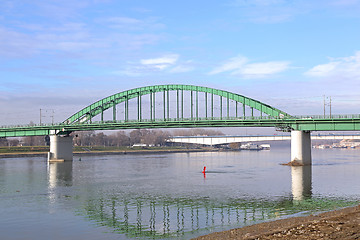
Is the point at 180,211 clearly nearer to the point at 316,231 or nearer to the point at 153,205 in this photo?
the point at 153,205

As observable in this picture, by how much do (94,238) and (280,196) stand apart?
22792mm

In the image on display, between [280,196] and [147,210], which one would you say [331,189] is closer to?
[280,196]

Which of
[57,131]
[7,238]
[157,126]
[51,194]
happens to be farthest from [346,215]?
[57,131]

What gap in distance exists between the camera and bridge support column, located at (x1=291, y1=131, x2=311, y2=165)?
87.4 metres

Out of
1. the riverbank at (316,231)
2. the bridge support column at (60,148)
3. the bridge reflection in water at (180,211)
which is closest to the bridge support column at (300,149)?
the bridge reflection in water at (180,211)

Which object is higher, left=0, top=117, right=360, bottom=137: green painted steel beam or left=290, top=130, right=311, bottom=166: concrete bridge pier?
left=0, top=117, right=360, bottom=137: green painted steel beam

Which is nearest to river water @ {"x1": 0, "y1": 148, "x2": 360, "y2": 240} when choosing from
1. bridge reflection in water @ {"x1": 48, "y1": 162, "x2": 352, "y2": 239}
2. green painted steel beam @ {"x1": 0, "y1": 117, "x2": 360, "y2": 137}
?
bridge reflection in water @ {"x1": 48, "y1": 162, "x2": 352, "y2": 239}

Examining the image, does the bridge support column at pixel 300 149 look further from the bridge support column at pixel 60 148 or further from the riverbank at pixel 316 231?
the riverbank at pixel 316 231

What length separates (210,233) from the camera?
25609 mm

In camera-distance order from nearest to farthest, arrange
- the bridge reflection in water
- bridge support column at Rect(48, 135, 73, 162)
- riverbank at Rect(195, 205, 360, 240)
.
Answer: riverbank at Rect(195, 205, 360, 240) < the bridge reflection in water < bridge support column at Rect(48, 135, 73, 162)

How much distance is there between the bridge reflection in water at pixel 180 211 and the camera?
27516 mm

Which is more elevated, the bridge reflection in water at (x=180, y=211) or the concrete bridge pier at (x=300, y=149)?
the concrete bridge pier at (x=300, y=149)

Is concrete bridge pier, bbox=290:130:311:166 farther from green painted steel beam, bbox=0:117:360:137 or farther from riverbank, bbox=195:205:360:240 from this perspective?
riverbank, bbox=195:205:360:240

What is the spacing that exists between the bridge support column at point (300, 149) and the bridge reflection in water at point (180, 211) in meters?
44.3
